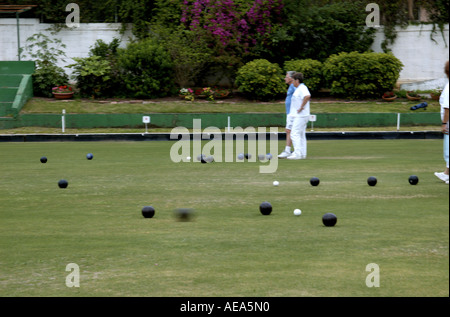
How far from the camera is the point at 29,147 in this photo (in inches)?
703

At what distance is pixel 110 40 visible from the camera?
90.1 ft

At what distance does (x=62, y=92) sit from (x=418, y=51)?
47.1ft

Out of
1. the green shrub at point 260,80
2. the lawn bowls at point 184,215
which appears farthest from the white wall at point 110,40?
the lawn bowls at point 184,215

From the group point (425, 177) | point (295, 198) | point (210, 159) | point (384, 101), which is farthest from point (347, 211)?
point (384, 101)

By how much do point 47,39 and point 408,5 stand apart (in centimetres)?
1498

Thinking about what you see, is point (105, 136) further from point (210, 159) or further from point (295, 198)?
point (295, 198)

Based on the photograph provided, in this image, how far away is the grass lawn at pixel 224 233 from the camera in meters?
4.54

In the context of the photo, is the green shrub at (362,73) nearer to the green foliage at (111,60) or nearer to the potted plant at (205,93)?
the potted plant at (205,93)

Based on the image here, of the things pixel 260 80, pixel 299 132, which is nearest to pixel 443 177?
pixel 299 132

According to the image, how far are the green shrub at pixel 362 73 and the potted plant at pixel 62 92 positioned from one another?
9.61 meters

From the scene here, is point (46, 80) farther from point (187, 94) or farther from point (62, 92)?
point (187, 94)

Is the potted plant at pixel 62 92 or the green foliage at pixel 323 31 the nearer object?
the potted plant at pixel 62 92

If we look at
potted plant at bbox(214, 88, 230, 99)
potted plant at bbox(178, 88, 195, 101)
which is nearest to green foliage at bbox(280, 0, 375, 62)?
potted plant at bbox(214, 88, 230, 99)

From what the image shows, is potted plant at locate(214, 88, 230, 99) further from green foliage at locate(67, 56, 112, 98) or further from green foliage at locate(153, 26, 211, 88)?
green foliage at locate(67, 56, 112, 98)
